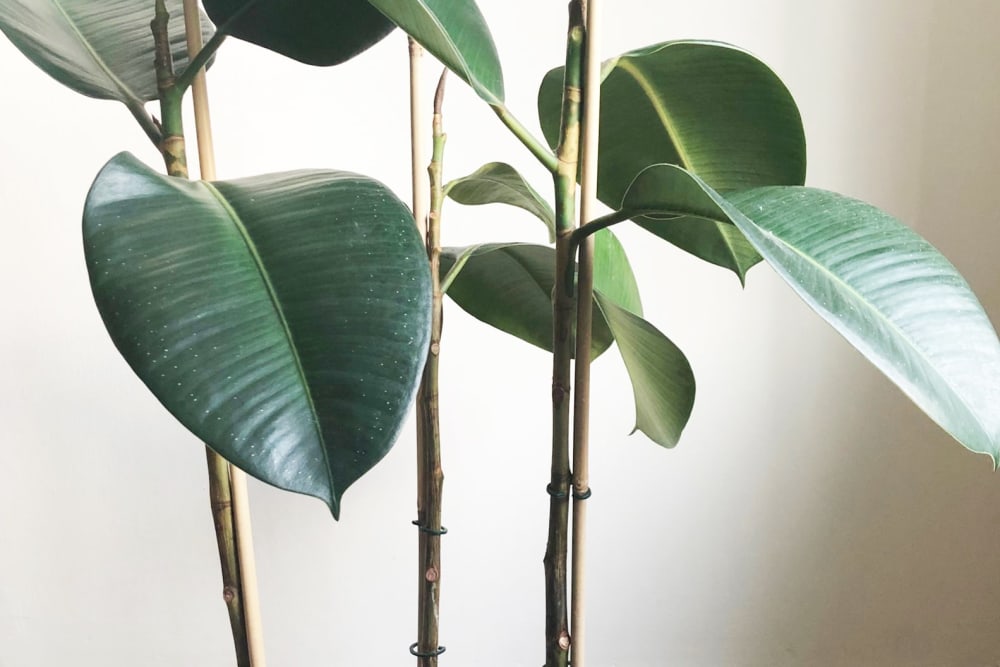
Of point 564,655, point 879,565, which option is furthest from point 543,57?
point 879,565

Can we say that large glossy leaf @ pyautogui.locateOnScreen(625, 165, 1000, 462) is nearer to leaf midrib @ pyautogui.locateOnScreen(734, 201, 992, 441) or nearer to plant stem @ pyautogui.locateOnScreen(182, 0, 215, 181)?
leaf midrib @ pyautogui.locateOnScreen(734, 201, 992, 441)

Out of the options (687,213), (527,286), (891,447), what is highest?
(687,213)

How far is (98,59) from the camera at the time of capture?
0.52 m

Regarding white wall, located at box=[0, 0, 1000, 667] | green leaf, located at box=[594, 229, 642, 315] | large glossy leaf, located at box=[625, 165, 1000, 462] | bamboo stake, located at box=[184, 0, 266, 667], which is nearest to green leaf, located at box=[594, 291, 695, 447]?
green leaf, located at box=[594, 229, 642, 315]

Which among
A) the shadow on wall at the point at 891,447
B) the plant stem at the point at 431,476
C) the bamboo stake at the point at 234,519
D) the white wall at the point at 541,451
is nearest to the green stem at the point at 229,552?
the bamboo stake at the point at 234,519

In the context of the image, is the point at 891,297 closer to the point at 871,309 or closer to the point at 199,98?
the point at 871,309

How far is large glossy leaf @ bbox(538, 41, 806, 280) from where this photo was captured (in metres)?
0.56

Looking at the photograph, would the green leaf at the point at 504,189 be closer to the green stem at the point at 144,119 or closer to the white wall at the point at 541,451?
the green stem at the point at 144,119

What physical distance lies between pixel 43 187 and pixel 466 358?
596 millimetres

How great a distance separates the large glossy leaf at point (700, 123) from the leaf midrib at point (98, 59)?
296 millimetres

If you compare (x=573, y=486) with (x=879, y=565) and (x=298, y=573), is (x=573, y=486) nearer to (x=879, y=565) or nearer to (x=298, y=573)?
(x=298, y=573)

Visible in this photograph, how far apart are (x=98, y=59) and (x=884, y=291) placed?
490 mm

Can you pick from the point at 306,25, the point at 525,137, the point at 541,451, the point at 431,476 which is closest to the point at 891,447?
the point at 541,451

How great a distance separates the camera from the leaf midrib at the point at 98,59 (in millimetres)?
497
